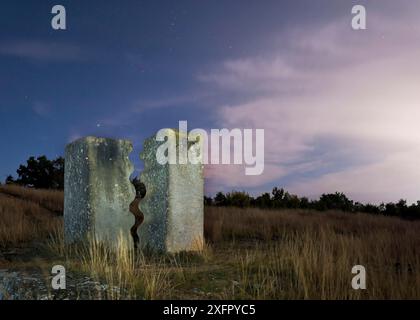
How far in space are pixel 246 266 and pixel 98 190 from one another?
3176 millimetres

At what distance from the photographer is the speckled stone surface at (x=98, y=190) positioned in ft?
24.2

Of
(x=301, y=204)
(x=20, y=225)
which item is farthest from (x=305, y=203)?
(x=20, y=225)

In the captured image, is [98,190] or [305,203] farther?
[305,203]

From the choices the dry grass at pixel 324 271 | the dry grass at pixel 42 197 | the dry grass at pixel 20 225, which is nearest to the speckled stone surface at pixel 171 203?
the dry grass at pixel 324 271

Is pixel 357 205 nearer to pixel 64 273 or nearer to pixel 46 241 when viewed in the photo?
pixel 46 241

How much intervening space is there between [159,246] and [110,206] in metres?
1.04

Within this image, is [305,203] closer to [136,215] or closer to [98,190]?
[136,215]

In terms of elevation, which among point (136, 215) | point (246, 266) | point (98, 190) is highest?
point (98, 190)

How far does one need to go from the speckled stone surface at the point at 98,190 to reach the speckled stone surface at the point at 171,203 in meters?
0.33

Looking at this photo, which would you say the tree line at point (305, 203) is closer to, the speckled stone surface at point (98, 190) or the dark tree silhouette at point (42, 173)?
the dark tree silhouette at point (42, 173)

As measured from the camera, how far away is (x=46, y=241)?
8.12 meters

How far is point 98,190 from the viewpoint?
→ 7418 millimetres

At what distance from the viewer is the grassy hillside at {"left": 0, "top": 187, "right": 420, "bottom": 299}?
4168mm
